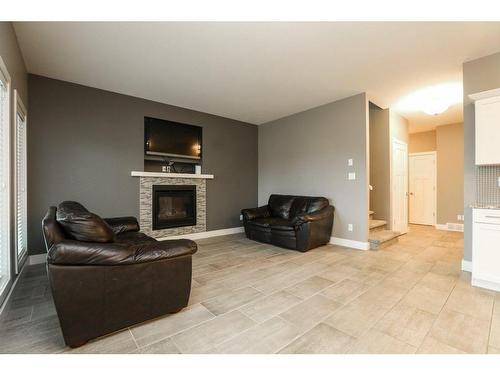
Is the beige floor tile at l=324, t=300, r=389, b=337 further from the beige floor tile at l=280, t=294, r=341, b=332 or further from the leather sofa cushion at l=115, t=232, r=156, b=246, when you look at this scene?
the leather sofa cushion at l=115, t=232, r=156, b=246

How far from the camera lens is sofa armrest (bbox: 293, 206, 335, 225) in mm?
3703

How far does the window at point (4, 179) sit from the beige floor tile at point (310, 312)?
2629 millimetres

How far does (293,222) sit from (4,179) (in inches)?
140

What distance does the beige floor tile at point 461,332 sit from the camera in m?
1.50

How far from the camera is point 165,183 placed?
14.3 feet

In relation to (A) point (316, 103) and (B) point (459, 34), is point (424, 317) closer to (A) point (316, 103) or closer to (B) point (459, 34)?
(B) point (459, 34)

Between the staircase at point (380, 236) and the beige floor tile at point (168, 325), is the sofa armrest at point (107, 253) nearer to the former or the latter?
the beige floor tile at point (168, 325)

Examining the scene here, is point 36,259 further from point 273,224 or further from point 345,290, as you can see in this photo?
point 345,290

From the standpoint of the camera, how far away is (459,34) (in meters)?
2.36

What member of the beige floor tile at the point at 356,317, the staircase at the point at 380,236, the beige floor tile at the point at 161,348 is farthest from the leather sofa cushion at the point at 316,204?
the beige floor tile at the point at 161,348

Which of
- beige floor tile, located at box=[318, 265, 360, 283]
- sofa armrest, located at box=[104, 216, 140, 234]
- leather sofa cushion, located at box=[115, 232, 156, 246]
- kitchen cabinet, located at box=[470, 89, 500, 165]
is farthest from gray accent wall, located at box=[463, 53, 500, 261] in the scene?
sofa armrest, located at box=[104, 216, 140, 234]
